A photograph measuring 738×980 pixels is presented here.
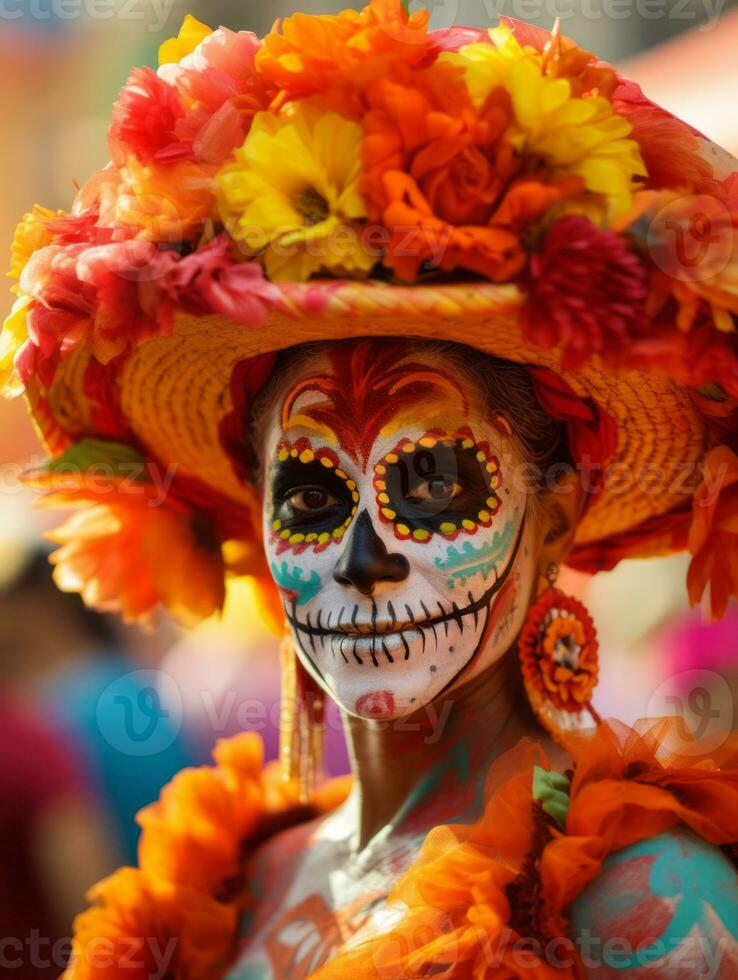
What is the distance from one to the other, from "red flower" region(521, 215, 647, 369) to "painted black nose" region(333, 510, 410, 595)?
534 mm

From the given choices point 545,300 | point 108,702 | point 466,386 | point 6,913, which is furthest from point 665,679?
point 545,300

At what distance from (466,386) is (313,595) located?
0.50m

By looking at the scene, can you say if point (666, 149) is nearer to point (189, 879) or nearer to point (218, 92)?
point (218, 92)

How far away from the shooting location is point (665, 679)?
5.08 m

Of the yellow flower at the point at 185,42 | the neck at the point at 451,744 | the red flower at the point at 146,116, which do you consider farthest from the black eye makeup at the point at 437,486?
the yellow flower at the point at 185,42

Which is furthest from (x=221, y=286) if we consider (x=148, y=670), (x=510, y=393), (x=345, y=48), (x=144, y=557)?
(x=148, y=670)

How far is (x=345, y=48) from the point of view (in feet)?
Result: 6.73

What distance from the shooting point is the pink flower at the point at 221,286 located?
2.00m

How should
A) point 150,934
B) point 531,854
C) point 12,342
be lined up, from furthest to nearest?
point 150,934 → point 12,342 → point 531,854

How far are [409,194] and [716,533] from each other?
945 mm

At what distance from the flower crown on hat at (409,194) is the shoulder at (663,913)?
2.57 feet

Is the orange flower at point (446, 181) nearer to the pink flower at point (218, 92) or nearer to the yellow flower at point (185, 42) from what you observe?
the pink flower at point (218, 92)

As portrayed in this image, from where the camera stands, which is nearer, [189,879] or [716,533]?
[716,533]

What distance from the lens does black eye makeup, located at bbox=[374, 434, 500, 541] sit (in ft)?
7.59
